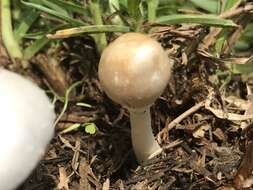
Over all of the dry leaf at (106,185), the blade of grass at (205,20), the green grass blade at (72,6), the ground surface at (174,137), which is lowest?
the dry leaf at (106,185)

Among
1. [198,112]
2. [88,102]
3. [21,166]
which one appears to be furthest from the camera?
[88,102]

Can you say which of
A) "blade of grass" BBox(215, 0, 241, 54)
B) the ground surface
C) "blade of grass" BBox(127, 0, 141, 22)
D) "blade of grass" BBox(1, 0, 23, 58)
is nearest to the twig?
the ground surface

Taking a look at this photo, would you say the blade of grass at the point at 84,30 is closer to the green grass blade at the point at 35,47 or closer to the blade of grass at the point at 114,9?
the blade of grass at the point at 114,9

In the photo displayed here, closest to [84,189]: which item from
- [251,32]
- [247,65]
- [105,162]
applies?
[105,162]

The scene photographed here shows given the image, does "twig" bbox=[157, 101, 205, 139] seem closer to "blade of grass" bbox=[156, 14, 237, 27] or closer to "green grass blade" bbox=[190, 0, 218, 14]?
"blade of grass" bbox=[156, 14, 237, 27]

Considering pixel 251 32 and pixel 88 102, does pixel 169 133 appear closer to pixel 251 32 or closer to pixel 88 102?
pixel 88 102

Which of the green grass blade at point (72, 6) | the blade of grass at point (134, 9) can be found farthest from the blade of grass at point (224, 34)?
the green grass blade at point (72, 6)
